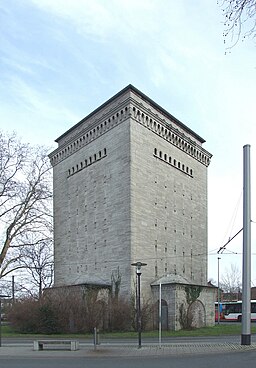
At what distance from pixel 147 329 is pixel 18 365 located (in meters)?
24.6

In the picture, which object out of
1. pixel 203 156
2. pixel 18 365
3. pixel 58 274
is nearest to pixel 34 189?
pixel 58 274

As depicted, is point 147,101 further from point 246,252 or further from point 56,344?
point 56,344

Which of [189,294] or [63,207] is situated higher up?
[63,207]

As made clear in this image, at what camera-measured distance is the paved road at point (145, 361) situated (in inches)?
634

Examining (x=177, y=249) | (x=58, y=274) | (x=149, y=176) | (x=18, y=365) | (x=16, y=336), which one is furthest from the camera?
(x=58, y=274)

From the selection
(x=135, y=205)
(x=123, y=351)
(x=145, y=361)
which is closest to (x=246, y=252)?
(x=123, y=351)

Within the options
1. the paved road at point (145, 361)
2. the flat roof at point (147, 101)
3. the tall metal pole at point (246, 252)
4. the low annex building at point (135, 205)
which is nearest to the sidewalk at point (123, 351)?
the tall metal pole at point (246, 252)

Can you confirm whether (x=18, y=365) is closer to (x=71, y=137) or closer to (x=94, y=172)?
(x=94, y=172)

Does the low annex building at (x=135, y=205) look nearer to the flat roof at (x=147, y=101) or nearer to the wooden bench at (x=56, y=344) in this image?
the flat roof at (x=147, y=101)

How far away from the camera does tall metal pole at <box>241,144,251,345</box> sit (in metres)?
22.5

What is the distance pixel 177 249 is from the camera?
1964 inches

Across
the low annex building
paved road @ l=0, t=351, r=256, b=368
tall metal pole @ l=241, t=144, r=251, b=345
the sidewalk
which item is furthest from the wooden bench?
the low annex building

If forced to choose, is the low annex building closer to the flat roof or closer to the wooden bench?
the flat roof

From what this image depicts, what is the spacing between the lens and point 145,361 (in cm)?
1789
